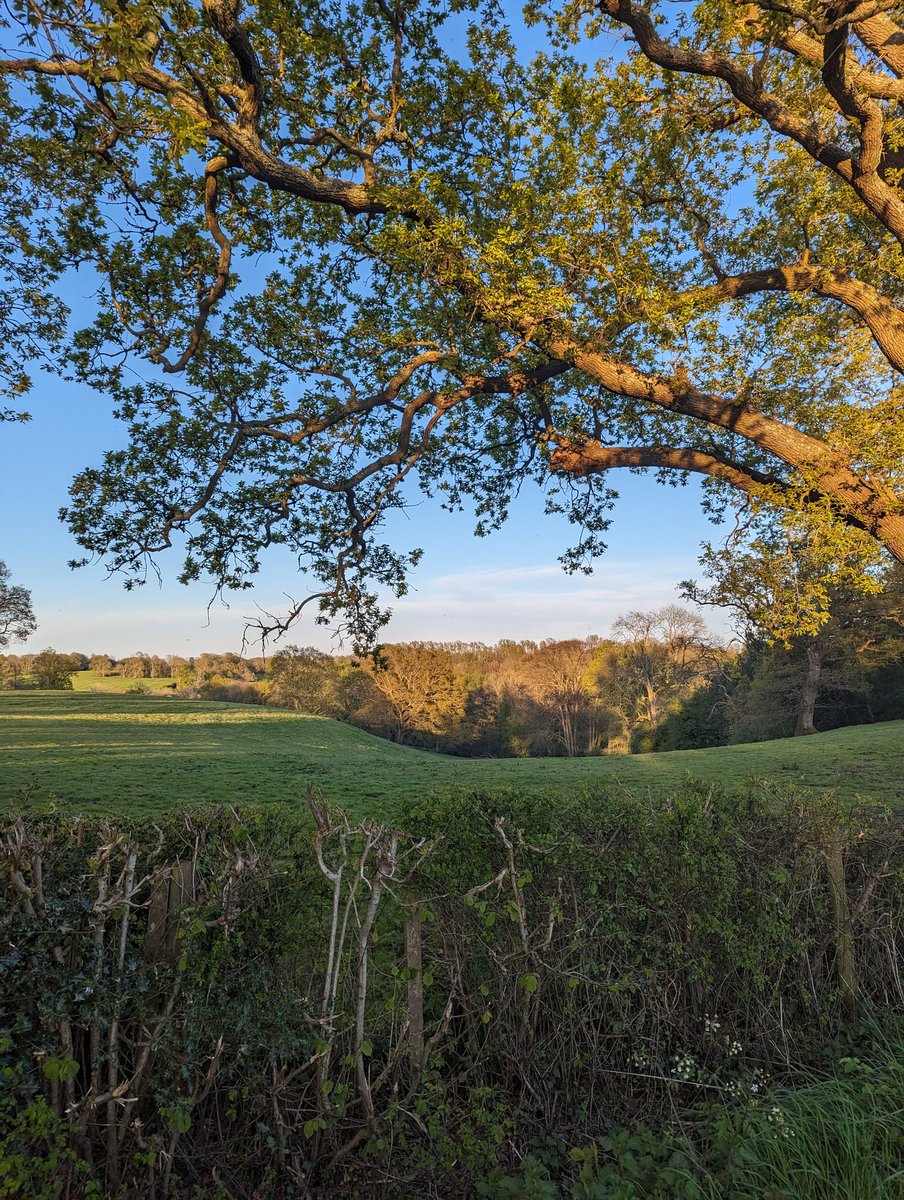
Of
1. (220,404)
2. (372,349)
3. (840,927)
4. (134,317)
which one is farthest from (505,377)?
(840,927)

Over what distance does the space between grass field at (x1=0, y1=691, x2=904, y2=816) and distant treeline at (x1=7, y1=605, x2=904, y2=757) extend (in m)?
7.89

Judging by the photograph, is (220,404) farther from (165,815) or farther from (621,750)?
(621,750)

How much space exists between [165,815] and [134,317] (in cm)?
625

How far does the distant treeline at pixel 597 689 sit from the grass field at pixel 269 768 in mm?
7892

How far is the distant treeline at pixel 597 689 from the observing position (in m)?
29.1

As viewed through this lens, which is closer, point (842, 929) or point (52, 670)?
point (842, 929)

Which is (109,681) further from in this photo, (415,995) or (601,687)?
(415,995)

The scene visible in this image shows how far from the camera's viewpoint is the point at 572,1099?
10.1ft

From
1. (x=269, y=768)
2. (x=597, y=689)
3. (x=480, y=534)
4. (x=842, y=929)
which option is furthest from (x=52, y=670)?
(x=842, y=929)

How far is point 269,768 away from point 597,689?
37.0 metres

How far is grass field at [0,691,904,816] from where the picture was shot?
9.07m

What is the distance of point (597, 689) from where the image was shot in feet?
153

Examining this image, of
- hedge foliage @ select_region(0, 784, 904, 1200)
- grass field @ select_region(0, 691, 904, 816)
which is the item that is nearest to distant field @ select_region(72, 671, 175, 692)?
grass field @ select_region(0, 691, 904, 816)

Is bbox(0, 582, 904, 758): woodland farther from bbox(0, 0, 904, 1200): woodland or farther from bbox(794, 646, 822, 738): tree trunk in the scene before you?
bbox(0, 0, 904, 1200): woodland
